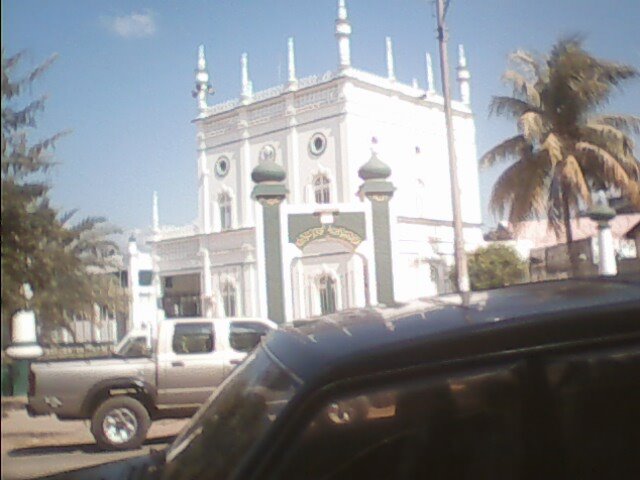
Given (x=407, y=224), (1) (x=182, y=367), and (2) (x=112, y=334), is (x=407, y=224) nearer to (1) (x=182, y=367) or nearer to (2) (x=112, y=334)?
(1) (x=182, y=367)

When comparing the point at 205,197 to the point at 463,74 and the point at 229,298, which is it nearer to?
the point at 229,298

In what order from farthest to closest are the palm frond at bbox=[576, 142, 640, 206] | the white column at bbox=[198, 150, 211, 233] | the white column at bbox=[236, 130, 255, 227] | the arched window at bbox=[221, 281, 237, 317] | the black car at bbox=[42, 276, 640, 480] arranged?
the white column at bbox=[236, 130, 255, 227] < the white column at bbox=[198, 150, 211, 233] < the arched window at bbox=[221, 281, 237, 317] < the palm frond at bbox=[576, 142, 640, 206] < the black car at bbox=[42, 276, 640, 480]

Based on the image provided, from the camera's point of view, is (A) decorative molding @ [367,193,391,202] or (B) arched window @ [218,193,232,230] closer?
(A) decorative molding @ [367,193,391,202]

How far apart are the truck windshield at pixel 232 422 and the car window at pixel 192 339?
5230 mm

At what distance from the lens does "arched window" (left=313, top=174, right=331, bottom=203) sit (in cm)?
1514

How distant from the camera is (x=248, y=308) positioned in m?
12.3

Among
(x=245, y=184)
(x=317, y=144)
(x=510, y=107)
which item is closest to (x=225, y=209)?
(x=245, y=184)

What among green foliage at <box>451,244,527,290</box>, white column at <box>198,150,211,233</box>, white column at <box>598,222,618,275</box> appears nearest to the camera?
green foliage at <box>451,244,527,290</box>

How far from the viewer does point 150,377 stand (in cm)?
728

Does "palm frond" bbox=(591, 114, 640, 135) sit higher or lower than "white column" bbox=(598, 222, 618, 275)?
higher

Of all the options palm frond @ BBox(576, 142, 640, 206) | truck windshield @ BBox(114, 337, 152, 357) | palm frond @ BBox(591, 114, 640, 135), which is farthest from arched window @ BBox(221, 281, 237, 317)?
palm frond @ BBox(591, 114, 640, 135)

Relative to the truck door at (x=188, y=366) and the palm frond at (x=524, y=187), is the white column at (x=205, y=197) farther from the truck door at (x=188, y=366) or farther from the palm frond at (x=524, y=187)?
the truck door at (x=188, y=366)

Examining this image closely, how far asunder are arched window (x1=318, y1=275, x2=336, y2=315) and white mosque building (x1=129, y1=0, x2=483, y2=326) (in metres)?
0.02

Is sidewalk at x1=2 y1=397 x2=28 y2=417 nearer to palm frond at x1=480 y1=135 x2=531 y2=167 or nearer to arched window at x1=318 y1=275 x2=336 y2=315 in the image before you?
palm frond at x1=480 y1=135 x2=531 y2=167
